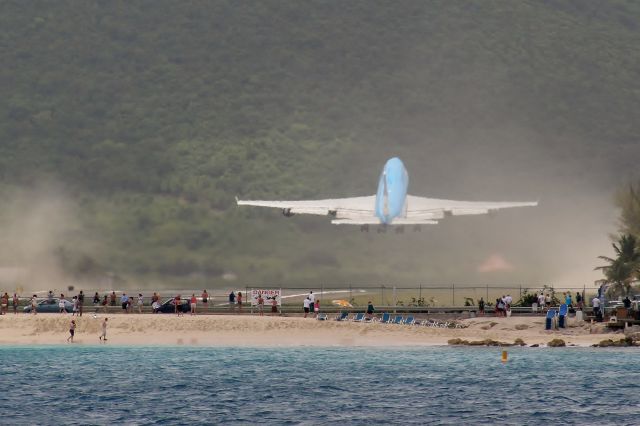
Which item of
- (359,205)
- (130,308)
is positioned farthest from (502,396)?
(359,205)

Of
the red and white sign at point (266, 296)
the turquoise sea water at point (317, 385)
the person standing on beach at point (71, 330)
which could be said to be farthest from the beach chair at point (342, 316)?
the person standing on beach at point (71, 330)

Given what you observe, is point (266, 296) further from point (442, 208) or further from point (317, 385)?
point (317, 385)

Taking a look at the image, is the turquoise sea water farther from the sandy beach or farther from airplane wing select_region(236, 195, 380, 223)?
airplane wing select_region(236, 195, 380, 223)

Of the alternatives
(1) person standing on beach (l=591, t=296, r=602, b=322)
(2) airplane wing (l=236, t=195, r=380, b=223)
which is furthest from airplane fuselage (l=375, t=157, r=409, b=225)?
(1) person standing on beach (l=591, t=296, r=602, b=322)

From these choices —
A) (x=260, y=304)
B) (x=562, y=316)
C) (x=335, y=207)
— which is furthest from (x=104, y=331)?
(x=335, y=207)

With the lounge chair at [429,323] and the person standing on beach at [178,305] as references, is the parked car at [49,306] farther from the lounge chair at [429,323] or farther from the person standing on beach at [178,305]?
the lounge chair at [429,323]

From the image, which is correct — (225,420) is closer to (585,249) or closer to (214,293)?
(214,293)
